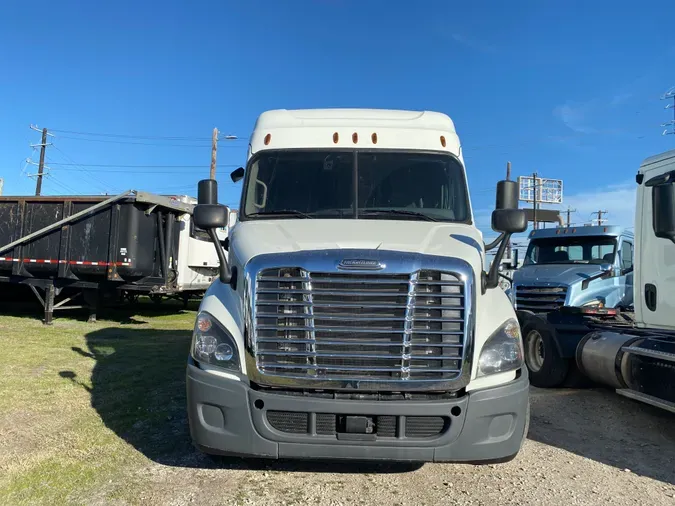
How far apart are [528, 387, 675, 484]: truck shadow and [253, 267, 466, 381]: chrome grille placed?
2.22 meters

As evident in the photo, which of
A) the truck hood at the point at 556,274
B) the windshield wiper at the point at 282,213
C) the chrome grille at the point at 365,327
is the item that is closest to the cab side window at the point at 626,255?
the truck hood at the point at 556,274

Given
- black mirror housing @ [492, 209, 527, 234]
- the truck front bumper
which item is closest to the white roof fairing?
black mirror housing @ [492, 209, 527, 234]

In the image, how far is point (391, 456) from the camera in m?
3.21

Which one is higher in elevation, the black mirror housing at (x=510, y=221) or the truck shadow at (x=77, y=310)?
the black mirror housing at (x=510, y=221)

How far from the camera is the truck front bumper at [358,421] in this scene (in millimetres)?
3205

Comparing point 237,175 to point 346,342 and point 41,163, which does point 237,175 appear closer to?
point 346,342

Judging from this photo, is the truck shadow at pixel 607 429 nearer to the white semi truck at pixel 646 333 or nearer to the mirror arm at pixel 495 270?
the white semi truck at pixel 646 333

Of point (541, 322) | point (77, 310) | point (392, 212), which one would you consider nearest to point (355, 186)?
point (392, 212)

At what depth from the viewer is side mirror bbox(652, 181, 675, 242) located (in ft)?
13.2

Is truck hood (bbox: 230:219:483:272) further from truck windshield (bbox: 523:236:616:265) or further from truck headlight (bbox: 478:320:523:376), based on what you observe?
truck windshield (bbox: 523:236:616:265)

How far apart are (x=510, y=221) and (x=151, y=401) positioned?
4.27 meters

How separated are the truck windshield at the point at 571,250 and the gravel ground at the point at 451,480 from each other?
585 cm

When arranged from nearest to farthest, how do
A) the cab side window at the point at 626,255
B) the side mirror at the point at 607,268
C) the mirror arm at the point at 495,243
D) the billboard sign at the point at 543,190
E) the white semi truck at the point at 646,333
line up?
the mirror arm at the point at 495,243 < the white semi truck at the point at 646,333 < the side mirror at the point at 607,268 < the cab side window at the point at 626,255 < the billboard sign at the point at 543,190

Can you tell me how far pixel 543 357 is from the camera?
6.83 metres
